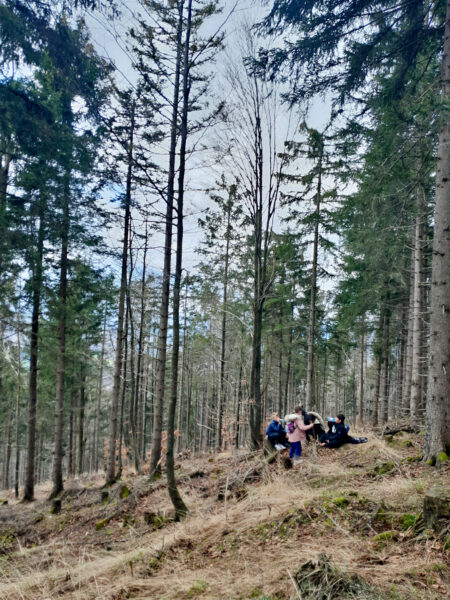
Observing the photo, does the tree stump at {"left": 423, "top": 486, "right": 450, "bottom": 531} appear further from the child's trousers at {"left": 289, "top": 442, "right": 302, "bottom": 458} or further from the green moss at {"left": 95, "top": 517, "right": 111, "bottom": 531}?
the green moss at {"left": 95, "top": 517, "right": 111, "bottom": 531}

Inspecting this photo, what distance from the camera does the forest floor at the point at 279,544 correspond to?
2.94 metres

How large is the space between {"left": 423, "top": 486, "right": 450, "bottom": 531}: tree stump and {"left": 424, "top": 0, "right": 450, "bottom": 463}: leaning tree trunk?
80.8 inches

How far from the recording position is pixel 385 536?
3670 mm

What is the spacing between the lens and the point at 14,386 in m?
21.6

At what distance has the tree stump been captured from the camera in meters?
3.52

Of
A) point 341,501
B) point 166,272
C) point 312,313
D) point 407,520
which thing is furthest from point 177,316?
point 312,313

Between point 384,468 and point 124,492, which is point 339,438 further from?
point 124,492

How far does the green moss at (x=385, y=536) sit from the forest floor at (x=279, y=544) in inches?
0.4

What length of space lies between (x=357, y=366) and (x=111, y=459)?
30.2 meters

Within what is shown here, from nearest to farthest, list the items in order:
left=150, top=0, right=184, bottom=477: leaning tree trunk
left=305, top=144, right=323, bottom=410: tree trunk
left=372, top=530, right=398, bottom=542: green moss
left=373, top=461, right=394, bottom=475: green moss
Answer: left=372, top=530, right=398, bottom=542: green moss < left=373, top=461, right=394, bottom=475: green moss < left=150, top=0, right=184, bottom=477: leaning tree trunk < left=305, top=144, right=323, bottom=410: tree trunk

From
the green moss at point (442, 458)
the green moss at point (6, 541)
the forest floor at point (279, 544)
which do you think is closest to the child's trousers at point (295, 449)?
the forest floor at point (279, 544)

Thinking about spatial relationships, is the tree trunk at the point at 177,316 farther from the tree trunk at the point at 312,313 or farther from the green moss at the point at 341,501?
the tree trunk at the point at 312,313

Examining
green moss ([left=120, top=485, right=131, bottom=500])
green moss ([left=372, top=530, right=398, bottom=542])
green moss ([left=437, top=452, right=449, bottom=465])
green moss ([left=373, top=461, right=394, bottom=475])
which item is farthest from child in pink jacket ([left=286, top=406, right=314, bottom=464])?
green moss ([left=120, top=485, right=131, bottom=500])

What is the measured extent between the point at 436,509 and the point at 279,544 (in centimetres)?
176
